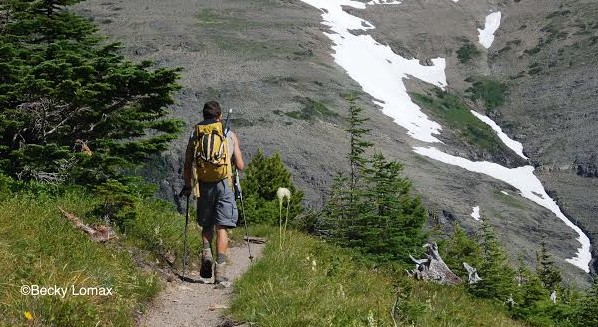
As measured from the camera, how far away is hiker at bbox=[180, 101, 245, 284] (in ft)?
26.0

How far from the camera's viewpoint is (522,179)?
113562mm

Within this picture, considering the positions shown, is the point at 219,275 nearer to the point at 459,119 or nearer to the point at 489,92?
the point at 459,119

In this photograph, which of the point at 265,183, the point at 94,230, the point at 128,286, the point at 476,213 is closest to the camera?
the point at 128,286

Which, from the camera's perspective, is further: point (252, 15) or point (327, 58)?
point (252, 15)

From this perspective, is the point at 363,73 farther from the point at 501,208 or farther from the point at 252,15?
the point at 501,208

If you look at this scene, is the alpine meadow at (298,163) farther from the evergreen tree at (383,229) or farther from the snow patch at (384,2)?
the snow patch at (384,2)

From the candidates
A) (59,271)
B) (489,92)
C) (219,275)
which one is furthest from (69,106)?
(489,92)

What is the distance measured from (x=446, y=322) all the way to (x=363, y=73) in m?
129

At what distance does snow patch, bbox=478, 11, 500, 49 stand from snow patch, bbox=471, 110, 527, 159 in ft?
132

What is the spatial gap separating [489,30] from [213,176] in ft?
629

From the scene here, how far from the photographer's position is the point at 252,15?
150750mm

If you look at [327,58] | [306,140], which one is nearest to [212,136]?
[306,140]

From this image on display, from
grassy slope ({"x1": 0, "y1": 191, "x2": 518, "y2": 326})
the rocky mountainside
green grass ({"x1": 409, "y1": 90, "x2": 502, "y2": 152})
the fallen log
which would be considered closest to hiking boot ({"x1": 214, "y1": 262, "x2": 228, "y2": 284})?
grassy slope ({"x1": 0, "y1": 191, "x2": 518, "y2": 326})

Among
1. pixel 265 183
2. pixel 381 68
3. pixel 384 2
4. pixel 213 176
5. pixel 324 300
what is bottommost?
pixel 381 68
